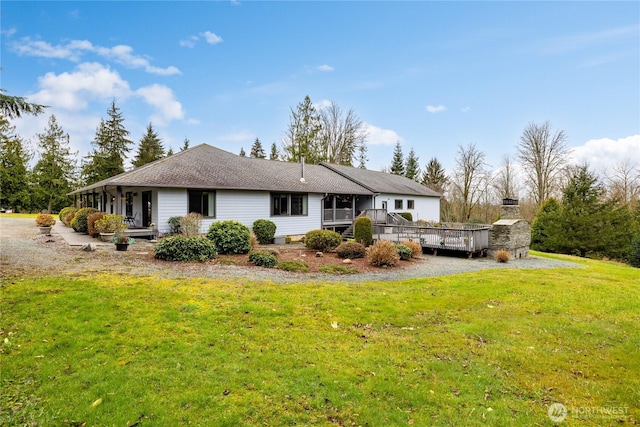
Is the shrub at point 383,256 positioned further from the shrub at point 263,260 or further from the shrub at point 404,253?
the shrub at point 263,260

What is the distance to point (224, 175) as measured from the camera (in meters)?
18.2

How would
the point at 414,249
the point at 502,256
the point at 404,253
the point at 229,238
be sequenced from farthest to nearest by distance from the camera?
the point at 414,249 → the point at 502,256 → the point at 404,253 → the point at 229,238

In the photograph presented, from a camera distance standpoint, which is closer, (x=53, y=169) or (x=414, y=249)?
(x=414, y=249)

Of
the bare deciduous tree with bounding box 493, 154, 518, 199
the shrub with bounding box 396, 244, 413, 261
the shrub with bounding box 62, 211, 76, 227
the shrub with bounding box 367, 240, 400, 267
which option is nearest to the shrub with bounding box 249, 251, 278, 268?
the shrub with bounding box 367, 240, 400, 267

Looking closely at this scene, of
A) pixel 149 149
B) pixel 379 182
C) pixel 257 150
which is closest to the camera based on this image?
pixel 379 182

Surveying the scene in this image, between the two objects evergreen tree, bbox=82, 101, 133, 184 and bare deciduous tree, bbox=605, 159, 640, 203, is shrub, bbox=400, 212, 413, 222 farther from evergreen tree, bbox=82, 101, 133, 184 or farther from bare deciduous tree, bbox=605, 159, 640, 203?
evergreen tree, bbox=82, 101, 133, 184

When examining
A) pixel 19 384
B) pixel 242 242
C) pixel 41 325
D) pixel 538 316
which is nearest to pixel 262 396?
pixel 19 384

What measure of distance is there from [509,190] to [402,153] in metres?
16.0

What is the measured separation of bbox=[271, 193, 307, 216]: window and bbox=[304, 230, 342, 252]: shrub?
519 cm

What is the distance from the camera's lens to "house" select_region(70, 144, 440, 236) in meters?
15.7

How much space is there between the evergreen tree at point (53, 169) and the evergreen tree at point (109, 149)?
196 centimetres

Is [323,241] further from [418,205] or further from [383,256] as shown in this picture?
[418,205]

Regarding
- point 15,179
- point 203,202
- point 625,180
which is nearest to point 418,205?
point 625,180

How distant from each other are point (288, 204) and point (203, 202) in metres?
5.21
